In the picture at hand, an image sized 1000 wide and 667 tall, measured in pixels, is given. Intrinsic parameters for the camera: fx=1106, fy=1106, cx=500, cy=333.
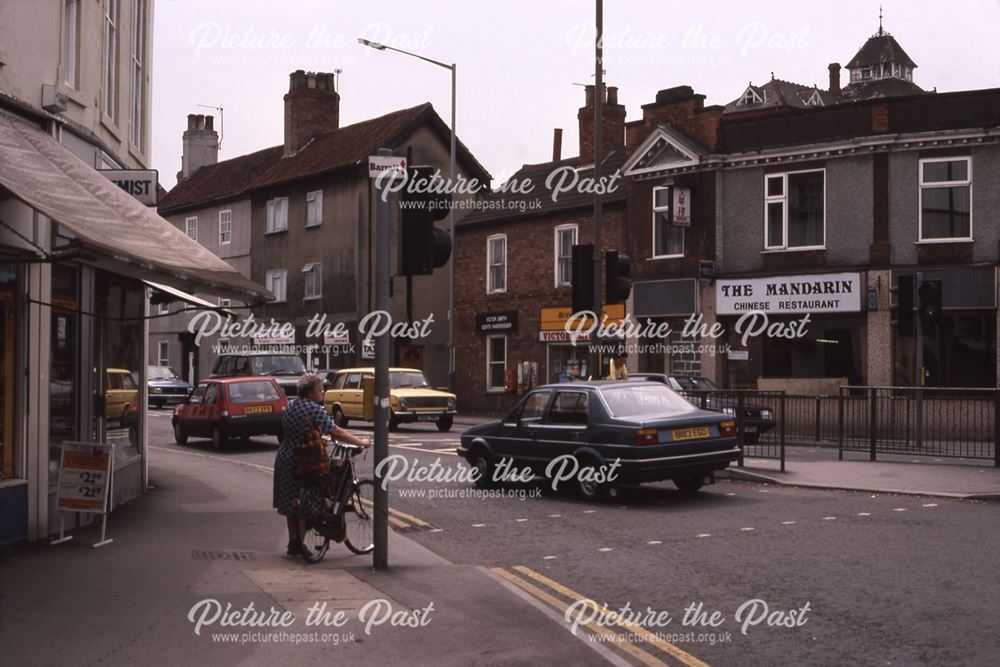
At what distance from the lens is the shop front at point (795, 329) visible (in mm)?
28203

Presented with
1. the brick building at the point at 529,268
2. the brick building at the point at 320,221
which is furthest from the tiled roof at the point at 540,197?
the brick building at the point at 320,221

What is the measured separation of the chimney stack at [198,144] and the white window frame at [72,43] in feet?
161

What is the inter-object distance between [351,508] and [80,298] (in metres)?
3.88

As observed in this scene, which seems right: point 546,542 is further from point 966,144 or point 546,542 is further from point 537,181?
point 537,181

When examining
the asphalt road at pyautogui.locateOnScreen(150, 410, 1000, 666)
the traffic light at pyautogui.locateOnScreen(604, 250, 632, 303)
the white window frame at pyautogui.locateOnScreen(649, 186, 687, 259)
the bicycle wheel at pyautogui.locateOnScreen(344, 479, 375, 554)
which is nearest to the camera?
the asphalt road at pyautogui.locateOnScreen(150, 410, 1000, 666)

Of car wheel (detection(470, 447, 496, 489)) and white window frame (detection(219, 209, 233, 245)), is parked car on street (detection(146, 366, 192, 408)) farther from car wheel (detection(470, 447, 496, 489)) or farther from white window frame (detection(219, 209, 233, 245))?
car wheel (detection(470, 447, 496, 489))

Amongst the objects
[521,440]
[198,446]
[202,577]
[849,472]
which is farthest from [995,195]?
[202,577]

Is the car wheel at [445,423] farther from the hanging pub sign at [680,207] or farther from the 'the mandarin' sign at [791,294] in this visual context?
the hanging pub sign at [680,207]

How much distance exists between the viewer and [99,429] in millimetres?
12562

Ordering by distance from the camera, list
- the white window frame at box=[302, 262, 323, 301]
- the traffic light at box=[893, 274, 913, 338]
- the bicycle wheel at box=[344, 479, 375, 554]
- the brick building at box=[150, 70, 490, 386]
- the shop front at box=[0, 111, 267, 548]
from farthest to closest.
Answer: the white window frame at box=[302, 262, 323, 301], the brick building at box=[150, 70, 490, 386], the traffic light at box=[893, 274, 913, 338], the bicycle wheel at box=[344, 479, 375, 554], the shop front at box=[0, 111, 267, 548]

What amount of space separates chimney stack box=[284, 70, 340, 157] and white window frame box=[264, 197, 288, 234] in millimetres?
2711

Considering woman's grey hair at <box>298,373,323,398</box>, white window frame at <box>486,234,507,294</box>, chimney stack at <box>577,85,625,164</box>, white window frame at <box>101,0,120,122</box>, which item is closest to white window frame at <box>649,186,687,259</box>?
chimney stack at <box>577,85,625,164</box>

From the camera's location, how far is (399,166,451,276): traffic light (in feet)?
30.6

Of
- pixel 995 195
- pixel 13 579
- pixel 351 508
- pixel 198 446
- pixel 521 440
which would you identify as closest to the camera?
pixel 13 579
